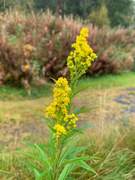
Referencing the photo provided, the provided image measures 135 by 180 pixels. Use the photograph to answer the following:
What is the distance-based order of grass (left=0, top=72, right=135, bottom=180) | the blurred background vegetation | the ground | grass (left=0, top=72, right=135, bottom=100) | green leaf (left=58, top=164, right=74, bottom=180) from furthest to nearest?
1. the blurred background vegetation
2. grass (left=0, top=72, right=135, bottom=100)
3. the ground
4. grass (left=0, top=72, right=135, bottom=180)
5. green leaf (left=58, top=164, right=74, bottom=180)

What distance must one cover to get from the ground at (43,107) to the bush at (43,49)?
47 centimetres

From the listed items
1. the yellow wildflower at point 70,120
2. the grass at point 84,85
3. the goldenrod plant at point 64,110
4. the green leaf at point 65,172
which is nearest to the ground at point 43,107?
the grass at point 84,85

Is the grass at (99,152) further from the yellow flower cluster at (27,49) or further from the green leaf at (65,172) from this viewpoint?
the yellow flower cluster at (27,49)

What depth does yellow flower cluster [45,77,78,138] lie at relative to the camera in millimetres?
2973

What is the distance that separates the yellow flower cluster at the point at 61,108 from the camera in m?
2.97

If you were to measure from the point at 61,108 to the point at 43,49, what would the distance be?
7.85 meters

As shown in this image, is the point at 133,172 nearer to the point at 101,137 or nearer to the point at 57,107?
the point at 101,137

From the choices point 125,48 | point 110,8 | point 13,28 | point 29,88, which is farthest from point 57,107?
point 110,8

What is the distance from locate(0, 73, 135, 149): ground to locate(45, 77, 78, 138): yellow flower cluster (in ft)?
7.73

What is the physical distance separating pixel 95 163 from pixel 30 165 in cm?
78

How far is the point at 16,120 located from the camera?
24.6 feet

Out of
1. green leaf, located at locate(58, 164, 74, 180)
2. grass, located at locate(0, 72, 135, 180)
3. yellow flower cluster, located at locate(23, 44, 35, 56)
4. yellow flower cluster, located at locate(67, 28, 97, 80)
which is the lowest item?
yellow flower cluster, located at locate(23, 44, 35, 56)

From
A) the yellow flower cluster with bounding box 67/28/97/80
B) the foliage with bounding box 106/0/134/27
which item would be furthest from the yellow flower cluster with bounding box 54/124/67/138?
the foliage with bounding box 106/0/134/27

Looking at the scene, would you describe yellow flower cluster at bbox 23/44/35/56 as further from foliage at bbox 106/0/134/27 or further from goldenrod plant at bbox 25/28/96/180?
foliage at bbox 106/0/134/27
